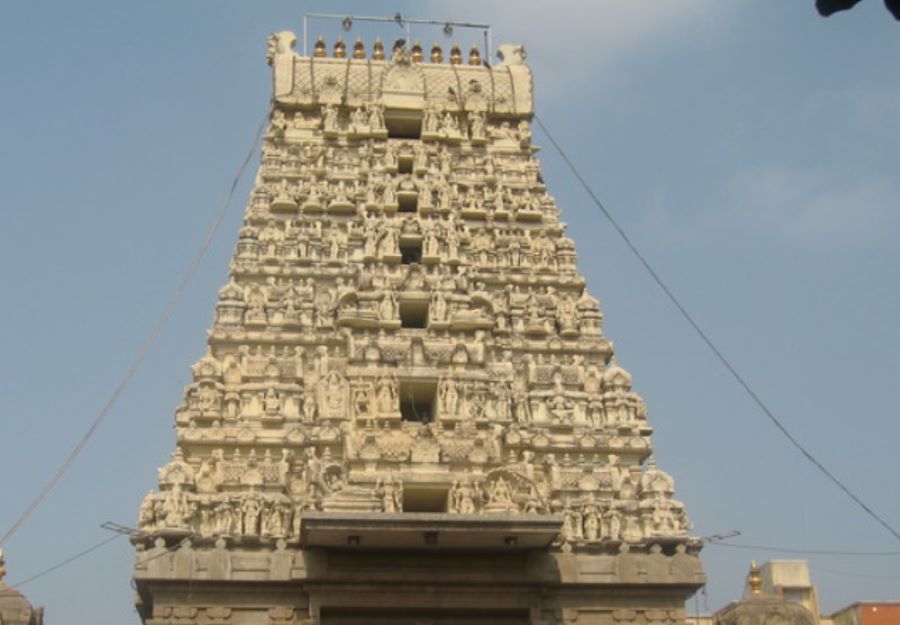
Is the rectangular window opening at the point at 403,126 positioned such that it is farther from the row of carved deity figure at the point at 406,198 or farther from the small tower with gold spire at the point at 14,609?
the small tower with gold spire at the point at 14,609

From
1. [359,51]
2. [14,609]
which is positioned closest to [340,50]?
[359,51]

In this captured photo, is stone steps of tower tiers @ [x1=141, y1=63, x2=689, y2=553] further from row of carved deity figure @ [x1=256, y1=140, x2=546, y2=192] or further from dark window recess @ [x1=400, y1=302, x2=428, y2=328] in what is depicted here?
dark window recess @ [x1=400, y1=302, x2=428, y2=328]

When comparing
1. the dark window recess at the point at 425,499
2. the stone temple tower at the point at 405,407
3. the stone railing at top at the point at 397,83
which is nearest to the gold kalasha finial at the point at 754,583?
the stone temple tower at the point at 405,407

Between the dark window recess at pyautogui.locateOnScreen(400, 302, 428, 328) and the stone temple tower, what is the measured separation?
6cm

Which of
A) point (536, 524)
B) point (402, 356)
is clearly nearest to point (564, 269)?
point (402, 356)

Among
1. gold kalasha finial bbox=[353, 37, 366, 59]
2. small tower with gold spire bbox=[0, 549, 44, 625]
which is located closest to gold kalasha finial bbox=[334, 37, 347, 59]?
gold kalasha finial bbox=[353, 37, 366, 59]

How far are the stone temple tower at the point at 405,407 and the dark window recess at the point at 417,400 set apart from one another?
73 mm

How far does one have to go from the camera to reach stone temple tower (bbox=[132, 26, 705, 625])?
917 inches

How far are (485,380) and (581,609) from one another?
5701mm

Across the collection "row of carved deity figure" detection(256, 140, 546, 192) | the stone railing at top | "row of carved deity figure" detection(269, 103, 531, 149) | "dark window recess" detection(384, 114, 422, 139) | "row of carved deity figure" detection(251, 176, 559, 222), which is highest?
the stone railing at top

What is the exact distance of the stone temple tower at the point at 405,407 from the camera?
23297 millimetres

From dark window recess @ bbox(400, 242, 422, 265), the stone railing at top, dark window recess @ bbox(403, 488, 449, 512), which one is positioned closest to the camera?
dark window recess @ bbox(403, 488, 449, 512)

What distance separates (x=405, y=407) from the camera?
27.8m

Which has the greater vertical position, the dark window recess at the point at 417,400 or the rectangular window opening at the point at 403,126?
the rectangular window opening at the point at 403,126
